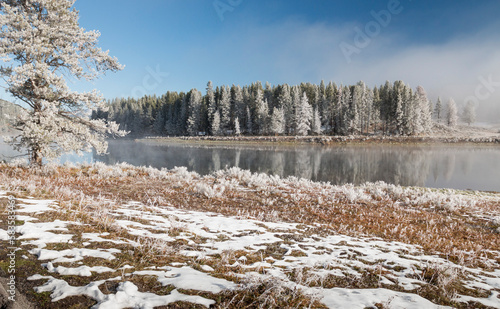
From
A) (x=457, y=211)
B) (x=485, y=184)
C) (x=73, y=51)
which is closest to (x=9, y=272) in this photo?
(x=73, y=51)

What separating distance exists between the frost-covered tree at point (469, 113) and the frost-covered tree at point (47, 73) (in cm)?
14214

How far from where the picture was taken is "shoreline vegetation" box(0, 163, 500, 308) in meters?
2.88

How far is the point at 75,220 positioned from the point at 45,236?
99 cm

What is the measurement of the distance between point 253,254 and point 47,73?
12.5 metres

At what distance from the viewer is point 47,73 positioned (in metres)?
11.2

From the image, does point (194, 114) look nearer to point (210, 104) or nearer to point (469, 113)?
point (210, 104)

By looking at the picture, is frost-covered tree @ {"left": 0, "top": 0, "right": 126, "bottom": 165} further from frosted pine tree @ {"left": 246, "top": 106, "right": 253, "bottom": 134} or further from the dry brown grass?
frosted pine tree @ {"left": 246, "top": 106, "right": 253, "bottom": 134}

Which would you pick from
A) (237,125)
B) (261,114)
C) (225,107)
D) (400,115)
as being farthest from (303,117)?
(225,107)

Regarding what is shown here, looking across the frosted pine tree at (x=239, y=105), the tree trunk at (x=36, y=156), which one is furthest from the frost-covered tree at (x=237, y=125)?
the tree trunk at (x=36, y=156)

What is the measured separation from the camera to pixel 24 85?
11.6 m

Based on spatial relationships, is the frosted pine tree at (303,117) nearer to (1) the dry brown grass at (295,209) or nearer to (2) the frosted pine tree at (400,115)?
(2) the frosted pine tree at (400,115)

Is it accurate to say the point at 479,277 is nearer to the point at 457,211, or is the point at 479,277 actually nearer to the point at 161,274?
the point at 161,274

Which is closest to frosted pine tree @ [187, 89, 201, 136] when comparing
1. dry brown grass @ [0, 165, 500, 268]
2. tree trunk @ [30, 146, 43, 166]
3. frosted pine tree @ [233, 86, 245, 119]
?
frosted pine tree @ [233, 86, 245, 119]

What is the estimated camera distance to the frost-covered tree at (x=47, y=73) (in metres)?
10.9
